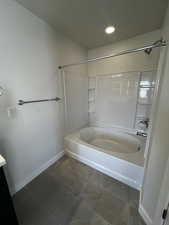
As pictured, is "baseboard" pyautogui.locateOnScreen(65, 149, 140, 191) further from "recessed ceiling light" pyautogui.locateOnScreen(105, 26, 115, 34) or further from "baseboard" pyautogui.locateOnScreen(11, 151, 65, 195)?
"recessed ceiling light" pyautogui.locateOnScreen(105, 26, 115, 34)

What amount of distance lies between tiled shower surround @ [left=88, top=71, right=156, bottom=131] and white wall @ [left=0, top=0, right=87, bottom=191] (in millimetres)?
1115

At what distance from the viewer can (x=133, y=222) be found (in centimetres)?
108

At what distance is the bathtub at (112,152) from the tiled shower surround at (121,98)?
273 mm

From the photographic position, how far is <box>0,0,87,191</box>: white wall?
120 cm

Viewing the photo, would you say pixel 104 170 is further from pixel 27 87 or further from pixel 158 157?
pixel 27 87

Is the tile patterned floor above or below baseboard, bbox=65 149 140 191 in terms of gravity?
below

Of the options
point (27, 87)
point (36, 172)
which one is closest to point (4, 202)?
point (36, 172)

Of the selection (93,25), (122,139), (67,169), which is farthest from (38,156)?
(93,25)

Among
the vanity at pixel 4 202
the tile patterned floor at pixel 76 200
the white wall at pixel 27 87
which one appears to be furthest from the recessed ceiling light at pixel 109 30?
the tile patterned floor at pixel 76 200

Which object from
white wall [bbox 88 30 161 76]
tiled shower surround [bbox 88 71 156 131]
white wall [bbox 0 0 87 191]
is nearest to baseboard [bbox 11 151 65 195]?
white wall [bbox 0 0 87 191]

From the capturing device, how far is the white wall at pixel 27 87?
120 cm

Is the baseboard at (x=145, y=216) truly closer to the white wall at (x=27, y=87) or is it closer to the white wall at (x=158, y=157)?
the white wall at (x=158, y=157)

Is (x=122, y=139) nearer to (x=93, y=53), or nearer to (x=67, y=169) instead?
(x=67, y=169)

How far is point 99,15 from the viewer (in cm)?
141
